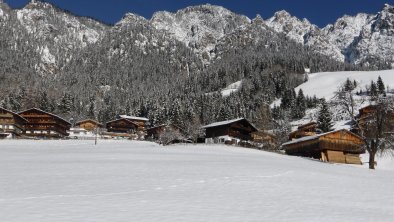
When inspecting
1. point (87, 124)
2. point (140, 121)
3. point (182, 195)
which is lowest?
point (182, 195)

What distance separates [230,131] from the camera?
101938 mm

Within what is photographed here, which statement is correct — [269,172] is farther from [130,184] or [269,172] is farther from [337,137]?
[337,137]

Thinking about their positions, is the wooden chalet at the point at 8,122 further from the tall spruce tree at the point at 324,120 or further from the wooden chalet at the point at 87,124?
the tall spruce tree at the point at 324,120

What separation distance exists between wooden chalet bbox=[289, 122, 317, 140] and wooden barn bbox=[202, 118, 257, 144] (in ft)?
54.5

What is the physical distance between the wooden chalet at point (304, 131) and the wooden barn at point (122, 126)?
4837 cm

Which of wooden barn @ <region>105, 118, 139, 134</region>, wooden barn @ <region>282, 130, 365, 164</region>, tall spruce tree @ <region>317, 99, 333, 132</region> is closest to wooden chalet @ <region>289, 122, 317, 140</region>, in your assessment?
tall spruce tree @ <region>317, 99, 333, 132</region>

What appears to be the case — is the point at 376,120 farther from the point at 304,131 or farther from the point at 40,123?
the point at 40,123

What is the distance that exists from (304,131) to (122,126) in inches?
2106

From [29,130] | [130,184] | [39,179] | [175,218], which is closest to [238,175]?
[130,184]

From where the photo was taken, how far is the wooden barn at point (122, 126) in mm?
136750

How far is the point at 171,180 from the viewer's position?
2681cm

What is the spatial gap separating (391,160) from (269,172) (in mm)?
48705

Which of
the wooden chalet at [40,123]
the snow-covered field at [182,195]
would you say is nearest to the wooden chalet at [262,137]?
the wooden chalet at [40,123]

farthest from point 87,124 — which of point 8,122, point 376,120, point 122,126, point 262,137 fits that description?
point 376,120
